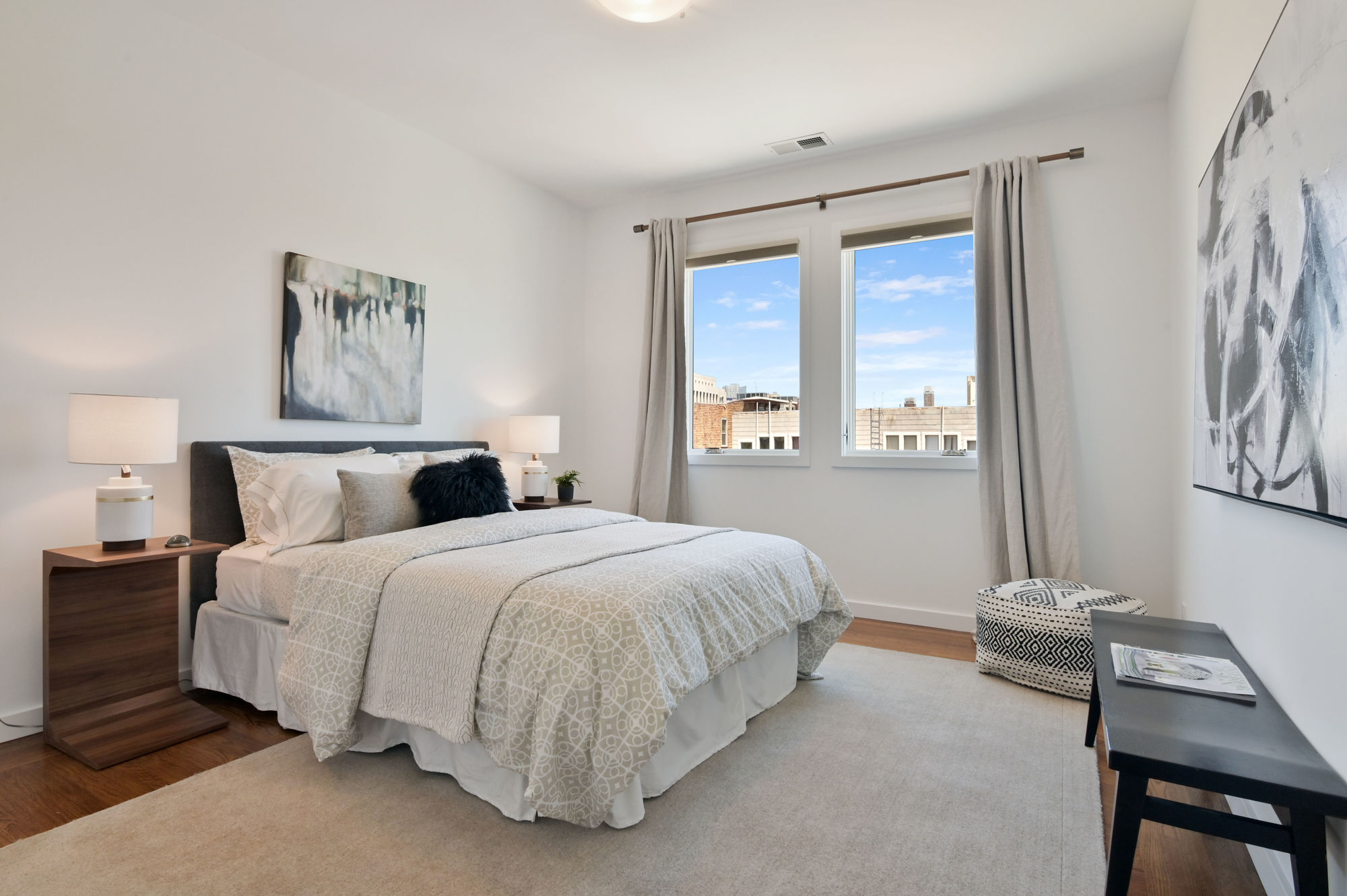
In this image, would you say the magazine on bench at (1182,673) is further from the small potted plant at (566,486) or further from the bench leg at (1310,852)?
the small potted plant at (566,486)

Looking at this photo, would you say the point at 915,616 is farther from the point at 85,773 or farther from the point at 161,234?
the point at 161,234

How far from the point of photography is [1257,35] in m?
1.91

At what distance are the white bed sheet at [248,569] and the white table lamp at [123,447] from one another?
1.11ft

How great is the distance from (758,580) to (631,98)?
2547 millimetres

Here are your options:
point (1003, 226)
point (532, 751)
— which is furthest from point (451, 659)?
point (1003, 226)

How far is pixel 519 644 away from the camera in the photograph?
192cm

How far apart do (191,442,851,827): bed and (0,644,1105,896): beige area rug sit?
100 mm

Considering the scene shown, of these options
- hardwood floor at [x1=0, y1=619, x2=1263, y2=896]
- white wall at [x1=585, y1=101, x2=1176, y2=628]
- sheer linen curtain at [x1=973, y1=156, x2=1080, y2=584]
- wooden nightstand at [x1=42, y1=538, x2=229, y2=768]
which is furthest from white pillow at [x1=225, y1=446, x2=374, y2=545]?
sheer linen curtain at [x1=973, y1=156, x2=1080, y2=584]

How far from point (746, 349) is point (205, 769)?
368 centimetres

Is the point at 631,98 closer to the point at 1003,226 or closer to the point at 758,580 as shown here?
the point at 1003,226

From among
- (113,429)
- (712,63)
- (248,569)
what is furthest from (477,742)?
(712,63)

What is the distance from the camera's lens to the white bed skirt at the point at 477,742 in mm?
2023

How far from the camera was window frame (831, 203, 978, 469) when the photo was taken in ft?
13.5

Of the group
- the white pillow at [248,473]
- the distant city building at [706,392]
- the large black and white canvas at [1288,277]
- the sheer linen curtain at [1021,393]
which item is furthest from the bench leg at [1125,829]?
the distant city building at [706,392]
